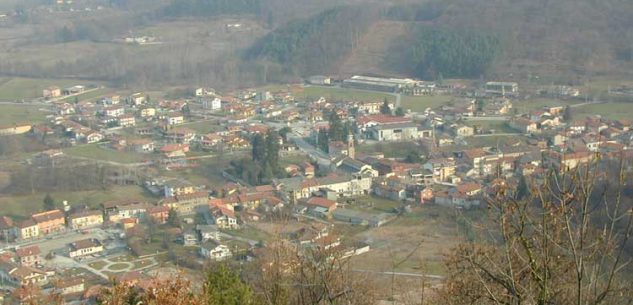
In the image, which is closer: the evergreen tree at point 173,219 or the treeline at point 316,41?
the evergreen tree at point 173,219

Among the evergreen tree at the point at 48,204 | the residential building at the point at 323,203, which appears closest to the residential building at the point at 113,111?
the evergreen tree at the point at 48,204

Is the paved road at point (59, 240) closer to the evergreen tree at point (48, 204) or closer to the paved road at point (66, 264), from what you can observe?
the paved road at point (66, 264)

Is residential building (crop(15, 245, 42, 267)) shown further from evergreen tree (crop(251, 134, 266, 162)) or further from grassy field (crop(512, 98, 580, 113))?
grassy field (crop(512, 98, 580, 113))

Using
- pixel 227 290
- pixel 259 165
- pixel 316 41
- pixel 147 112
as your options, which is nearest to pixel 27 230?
pixel 259 165

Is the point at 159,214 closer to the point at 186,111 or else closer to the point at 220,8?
the point at 186,111

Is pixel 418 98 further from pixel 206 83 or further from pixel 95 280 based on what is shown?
pixel 95 280

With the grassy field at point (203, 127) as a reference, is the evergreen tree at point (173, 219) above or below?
above

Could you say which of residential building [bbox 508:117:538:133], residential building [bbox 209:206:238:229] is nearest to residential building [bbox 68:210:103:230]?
residential building [bbox 209:206:238:229]
